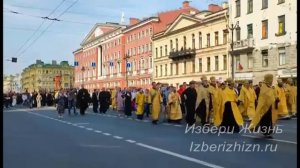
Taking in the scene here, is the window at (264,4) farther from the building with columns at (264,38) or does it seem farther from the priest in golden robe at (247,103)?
the priest in golden robe at (247,103)

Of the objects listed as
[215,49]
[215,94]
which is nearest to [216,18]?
[215,49]

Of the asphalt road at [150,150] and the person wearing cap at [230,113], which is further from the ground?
the person wearing cap at [230,113]

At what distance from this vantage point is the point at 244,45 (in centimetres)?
5050

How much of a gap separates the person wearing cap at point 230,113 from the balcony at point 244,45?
35.2 meters

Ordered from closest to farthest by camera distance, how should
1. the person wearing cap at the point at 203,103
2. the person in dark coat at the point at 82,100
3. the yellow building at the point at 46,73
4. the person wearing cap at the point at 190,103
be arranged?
1. the person wearing cap at the point at 203,103
2. the person wearing cap at the point at 190,103
3. the person in dark coat at the point at 82,100
4. the yellow building at the point at 46,73

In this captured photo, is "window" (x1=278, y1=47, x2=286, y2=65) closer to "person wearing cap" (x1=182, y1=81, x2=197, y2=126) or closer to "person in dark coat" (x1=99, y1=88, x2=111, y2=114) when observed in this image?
"person in dark coat" (x1=99, y1=88, x2=111, y2=114)

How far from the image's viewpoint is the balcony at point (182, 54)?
63606 mm

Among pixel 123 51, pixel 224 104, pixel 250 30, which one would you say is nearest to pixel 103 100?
pixel 224 104

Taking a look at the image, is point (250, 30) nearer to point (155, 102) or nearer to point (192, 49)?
point (192, 49)

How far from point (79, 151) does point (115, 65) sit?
282ft

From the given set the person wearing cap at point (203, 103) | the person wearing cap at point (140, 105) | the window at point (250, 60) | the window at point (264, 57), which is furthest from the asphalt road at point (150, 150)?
the window at point (250, 60)

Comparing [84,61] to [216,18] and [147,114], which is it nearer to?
[216,18]

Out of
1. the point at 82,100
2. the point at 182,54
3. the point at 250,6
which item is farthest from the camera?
the point at 182,54

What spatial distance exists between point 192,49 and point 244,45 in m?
13.7
